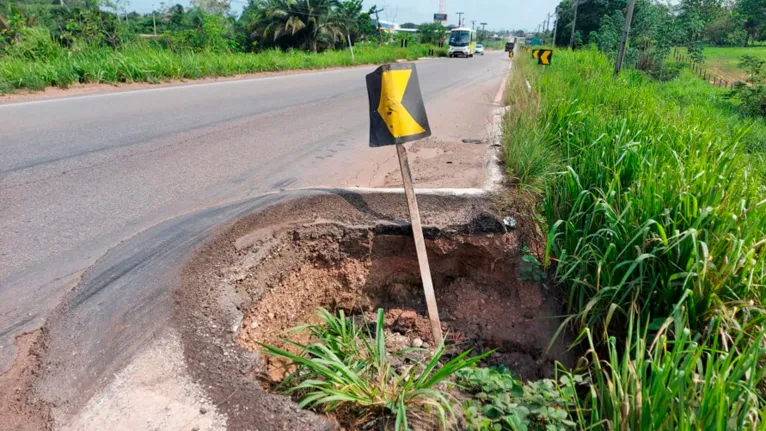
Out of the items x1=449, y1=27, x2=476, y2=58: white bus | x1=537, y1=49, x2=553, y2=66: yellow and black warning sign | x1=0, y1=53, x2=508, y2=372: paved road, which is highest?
x1=449, y1=27, x2=476, y2=58: white bus

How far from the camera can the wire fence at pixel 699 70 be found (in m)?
21.1

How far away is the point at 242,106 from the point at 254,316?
6641 mm

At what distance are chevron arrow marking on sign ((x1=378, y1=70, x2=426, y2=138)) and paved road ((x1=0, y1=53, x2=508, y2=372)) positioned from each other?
5.58ft

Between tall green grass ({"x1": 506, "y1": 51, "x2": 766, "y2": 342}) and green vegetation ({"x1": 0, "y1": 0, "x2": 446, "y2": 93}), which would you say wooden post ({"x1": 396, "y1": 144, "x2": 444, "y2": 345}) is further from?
green vegetation ({"x1": 0, "y1": 0, "x2": 446, "y2": 93})

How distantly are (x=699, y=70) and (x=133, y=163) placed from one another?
2867cm

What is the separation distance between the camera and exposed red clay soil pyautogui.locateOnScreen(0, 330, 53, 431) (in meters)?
1.89

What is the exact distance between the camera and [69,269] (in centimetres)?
301

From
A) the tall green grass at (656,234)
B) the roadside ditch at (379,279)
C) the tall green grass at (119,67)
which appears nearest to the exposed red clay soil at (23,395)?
the roadside ditch at (379,279)

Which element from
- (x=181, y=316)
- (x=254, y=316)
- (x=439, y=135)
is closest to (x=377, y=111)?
(x=254, y=316)

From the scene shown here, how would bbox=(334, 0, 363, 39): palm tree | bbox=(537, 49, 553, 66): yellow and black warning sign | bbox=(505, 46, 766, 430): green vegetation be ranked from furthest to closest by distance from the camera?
bbox=(334, 0, 363, 39): palm tree < bbox=(537, 49, 553, 66): yellow and black warning sign < bbox=(505, 46, 766, 430): green vegetation

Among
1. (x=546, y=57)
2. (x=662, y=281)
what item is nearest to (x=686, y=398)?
(x=662, y=281)

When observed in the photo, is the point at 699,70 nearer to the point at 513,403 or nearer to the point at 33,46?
the point at 33,46

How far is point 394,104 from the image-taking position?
3221 mm

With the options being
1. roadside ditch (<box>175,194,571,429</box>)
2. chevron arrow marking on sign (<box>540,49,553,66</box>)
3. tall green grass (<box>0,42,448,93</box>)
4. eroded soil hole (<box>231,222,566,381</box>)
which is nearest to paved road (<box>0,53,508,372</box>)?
roadside ditch (<box>175,194,571,429</box>)
